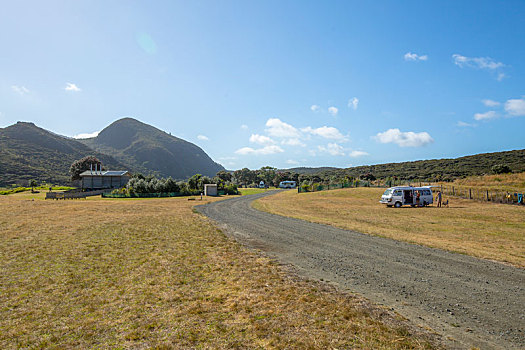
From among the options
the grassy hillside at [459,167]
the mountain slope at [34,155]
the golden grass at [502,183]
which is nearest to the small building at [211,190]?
the golden grass at [502,183]

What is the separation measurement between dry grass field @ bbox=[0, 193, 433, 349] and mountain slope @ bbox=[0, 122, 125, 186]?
117195 mm

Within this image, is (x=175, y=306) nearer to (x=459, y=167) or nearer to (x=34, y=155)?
(x=459, y=167)

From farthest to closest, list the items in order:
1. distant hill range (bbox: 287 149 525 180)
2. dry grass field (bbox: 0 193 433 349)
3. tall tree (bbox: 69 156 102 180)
Result: tall tree (bbox: 69 156 102 180) < distant hill range (bbox: 287 149 525 180) < dry grass field (bbox: 0 193 433 349)

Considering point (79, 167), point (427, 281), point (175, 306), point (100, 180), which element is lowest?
point (427, 281)

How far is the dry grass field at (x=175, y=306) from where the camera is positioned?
4.81 m

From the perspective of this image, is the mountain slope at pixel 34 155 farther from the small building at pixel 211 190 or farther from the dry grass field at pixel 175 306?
the dry grass field at pixel 175 306

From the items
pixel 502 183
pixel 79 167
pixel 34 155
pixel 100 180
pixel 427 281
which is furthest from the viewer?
pixel 34 155

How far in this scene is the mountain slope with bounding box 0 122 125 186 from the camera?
108 metres

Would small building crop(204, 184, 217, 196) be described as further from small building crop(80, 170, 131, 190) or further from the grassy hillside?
the grassy hillside

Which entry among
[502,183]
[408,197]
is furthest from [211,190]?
[502,183]

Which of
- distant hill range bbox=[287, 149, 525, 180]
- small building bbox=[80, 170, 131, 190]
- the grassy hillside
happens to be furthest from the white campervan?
small building bbox=[80, 170, 131, 190]

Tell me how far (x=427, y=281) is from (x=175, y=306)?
6.83 m

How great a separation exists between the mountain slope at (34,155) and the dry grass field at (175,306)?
117m

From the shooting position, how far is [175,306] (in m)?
6.23
